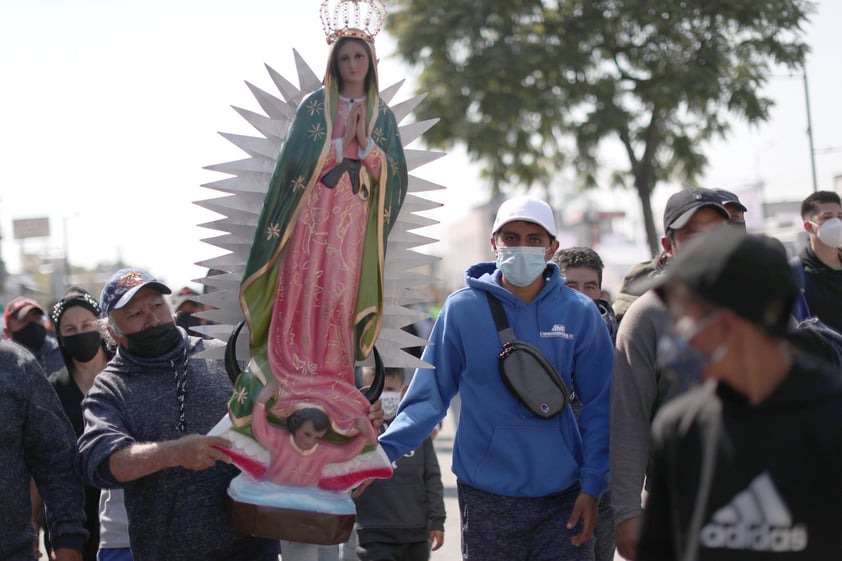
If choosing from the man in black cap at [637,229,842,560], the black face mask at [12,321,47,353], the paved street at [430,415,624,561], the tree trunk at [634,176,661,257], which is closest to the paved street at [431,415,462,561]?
the paved street at [430,415,624,561]

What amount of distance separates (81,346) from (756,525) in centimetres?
490

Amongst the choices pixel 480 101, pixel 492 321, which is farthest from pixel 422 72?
pixel 492 321

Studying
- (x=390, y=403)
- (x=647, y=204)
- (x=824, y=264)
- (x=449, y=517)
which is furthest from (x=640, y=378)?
(x=647, y=204)

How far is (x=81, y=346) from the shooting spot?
21.2 feet

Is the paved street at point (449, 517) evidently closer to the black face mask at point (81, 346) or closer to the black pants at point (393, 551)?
the black pants at point (393, 551)

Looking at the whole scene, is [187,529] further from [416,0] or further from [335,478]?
[416,0]

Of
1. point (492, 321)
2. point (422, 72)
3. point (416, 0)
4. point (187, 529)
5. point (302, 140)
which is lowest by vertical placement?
point (187, 529)

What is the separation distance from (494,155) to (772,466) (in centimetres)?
1431

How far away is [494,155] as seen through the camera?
1655cm

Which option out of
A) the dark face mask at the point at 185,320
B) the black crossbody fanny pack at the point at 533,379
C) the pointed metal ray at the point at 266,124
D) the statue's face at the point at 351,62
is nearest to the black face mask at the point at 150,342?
the pointed metal ray at the point at 266,124

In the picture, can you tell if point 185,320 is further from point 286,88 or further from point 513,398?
point 513,398

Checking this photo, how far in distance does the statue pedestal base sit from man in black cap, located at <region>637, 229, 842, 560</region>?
1947mm

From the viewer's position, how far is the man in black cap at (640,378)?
4.02 metres

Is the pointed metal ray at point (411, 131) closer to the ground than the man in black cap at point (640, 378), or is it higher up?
higher up
